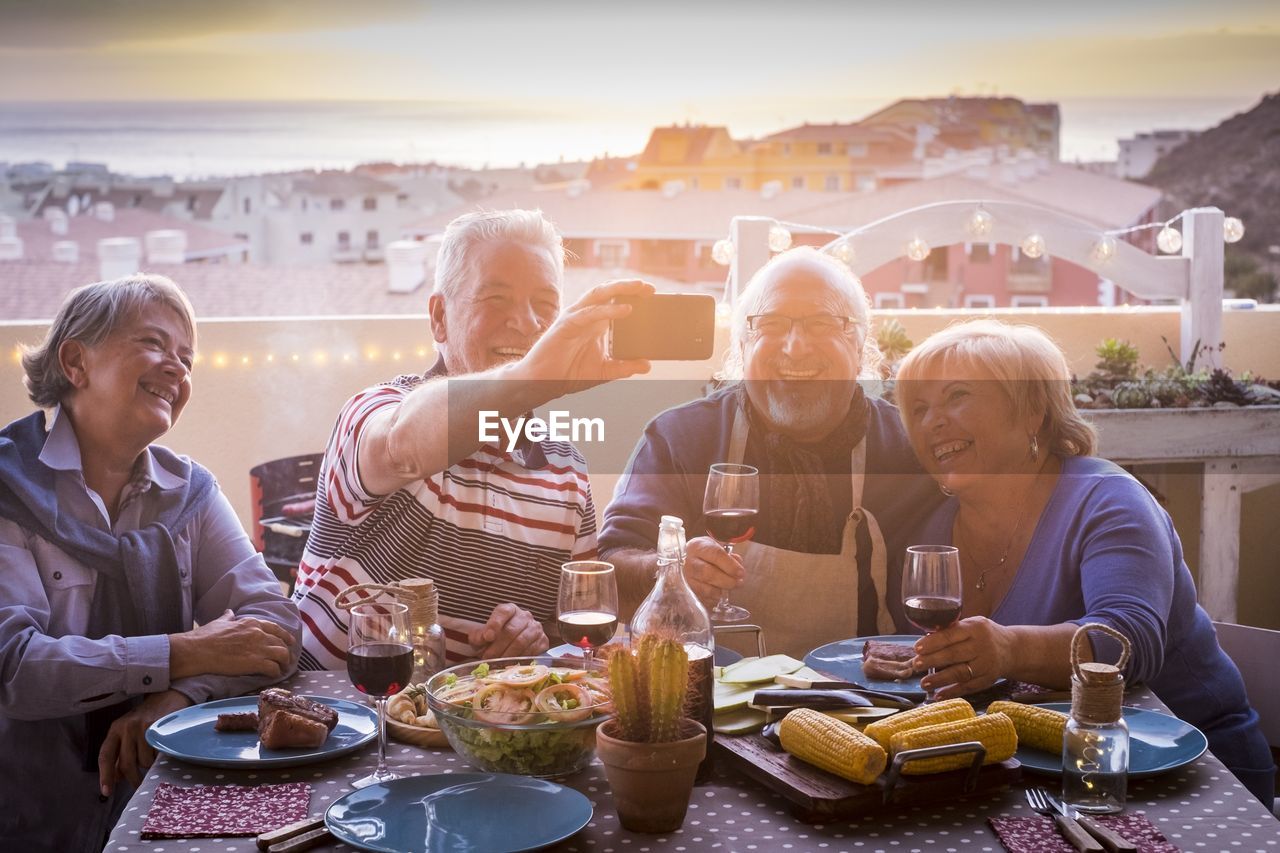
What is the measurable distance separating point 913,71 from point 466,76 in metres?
9.67

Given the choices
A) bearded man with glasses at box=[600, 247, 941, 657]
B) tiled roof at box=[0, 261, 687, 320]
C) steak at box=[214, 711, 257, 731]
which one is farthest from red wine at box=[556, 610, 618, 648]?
tiled roof at box=[0, 261, 687, 320]

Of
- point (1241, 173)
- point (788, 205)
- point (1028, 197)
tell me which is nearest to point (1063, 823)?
point (1028, 197)

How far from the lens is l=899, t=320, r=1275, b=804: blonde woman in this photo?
1896 mm

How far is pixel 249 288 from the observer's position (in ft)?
64.7

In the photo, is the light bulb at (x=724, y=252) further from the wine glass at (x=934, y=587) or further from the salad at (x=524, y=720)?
the salad at (x=524, y=720)

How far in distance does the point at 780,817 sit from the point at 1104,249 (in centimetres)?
394

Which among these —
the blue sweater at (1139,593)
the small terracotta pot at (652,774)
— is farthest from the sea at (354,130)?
the small terracotta pot at (652,774)

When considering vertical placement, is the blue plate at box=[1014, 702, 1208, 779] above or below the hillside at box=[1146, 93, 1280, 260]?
below

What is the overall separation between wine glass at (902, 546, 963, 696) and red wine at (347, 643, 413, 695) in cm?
72

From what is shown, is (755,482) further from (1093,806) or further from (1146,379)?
(1146,379)

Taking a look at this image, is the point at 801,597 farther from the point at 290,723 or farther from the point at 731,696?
the point at 290,723

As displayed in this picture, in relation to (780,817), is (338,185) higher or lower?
higher

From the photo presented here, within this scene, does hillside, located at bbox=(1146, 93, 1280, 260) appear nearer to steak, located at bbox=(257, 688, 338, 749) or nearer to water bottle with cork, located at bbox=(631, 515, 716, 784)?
water bottle with cork, located at bbox=(631, 515, 716, 784)

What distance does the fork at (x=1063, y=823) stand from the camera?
1364 mm
